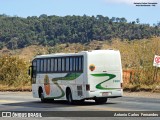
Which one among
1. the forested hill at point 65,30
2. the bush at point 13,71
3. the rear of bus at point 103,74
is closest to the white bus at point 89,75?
the rear of bus at point 103,74

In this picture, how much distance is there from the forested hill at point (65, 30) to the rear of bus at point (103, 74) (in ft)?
337

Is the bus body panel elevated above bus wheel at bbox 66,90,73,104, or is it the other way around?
the bus body panel

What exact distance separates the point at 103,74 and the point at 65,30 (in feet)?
417

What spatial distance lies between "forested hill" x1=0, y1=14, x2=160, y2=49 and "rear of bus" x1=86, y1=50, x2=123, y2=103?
337ft

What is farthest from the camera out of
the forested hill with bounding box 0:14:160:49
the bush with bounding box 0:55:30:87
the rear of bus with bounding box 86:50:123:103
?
the forested hill with bounding box 0:14:160:49

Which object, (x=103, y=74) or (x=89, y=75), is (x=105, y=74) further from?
(x=89, y=75)

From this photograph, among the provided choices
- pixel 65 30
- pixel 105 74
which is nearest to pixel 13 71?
pixel 105 74

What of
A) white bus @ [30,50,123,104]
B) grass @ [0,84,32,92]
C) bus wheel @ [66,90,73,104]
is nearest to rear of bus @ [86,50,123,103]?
white bus @ [30,50,123,104]

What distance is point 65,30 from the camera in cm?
15212

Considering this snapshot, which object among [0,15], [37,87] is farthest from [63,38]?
[37,87]

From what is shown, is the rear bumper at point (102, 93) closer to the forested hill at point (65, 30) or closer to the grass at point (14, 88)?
the grass at point (14, 88)

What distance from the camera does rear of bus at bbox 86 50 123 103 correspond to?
2525 cm

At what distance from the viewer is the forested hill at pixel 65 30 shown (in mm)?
139750

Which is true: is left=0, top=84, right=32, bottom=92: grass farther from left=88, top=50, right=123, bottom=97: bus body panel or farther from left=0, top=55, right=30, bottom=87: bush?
left=88, top=50, right=123, bottom=97: bus body panel
